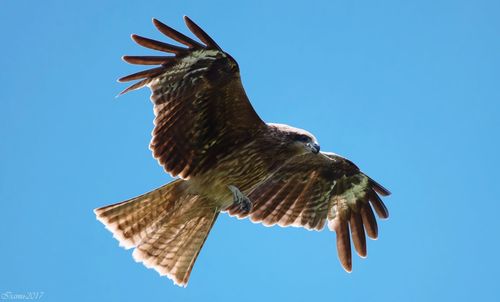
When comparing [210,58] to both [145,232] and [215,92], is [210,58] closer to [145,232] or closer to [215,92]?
[215,92]

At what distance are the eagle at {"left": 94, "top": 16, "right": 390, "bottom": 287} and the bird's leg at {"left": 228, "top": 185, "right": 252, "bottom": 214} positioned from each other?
1 cm

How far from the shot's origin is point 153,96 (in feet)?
32.5

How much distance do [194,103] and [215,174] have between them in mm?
1071

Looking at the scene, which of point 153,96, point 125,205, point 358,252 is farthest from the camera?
point 358,252

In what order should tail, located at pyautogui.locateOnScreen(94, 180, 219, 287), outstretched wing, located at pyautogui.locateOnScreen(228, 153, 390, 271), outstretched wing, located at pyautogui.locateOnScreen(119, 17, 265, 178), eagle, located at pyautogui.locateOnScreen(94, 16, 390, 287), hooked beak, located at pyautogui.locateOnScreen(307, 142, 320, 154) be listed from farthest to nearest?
outstretched wing, located at pyautogui.locateOnScreen(228, 153, 390, 271)
hooked beak, located at pyautogui.locateOnScreen(307, 142, 320, 154)
tail, located at pyautogui.locateOnScreen(94, 180, 219, 287)
eagle, located at pyautogui.locateOnScreen(94, 16, 390, 287)
outstretched wing, located at pyautogui.locateOnScreen(119, 17, 265, 178)

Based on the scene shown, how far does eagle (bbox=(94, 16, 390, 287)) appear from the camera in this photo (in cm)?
999

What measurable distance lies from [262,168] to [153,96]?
1938mm

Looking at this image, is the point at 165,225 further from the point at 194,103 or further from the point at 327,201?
the point at 327,201

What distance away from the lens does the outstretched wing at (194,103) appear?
9820mm

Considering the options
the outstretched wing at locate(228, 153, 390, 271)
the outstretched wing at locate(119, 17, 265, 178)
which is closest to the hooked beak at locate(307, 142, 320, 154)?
the outstretched wing at locate(119, 17, 265, 178)

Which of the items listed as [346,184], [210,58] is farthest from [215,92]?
[346,184]

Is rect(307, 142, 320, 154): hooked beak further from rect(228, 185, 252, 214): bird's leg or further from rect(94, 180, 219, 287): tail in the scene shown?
rect(94, 180, 219, 287): tail

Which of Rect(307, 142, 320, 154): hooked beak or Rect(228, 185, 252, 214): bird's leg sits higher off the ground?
Rect(307, 142, 320, 154): hooked beak

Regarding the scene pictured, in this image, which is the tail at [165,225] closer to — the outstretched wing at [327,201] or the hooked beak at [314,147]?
the outstretched wing at [327,201]
